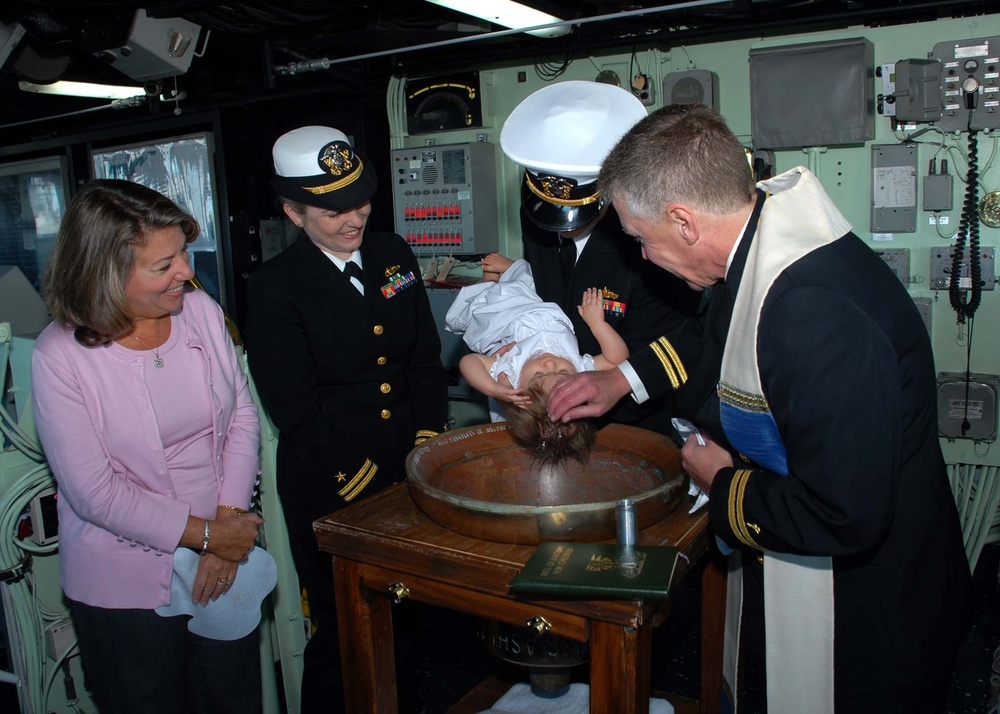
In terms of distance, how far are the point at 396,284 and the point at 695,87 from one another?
2383 mm

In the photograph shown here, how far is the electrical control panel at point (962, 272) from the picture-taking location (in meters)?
3.81

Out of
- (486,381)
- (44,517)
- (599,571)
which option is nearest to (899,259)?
(486,381)

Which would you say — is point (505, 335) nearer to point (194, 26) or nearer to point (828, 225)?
point (828, 225)

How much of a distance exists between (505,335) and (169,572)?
1133 mm

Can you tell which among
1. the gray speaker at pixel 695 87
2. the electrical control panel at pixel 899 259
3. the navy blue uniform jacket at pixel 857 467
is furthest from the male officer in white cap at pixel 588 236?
the electrical control panel at pixel 899 259

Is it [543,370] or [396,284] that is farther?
[396,284]

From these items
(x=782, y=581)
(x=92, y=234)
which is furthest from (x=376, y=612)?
(x=92, y=234)

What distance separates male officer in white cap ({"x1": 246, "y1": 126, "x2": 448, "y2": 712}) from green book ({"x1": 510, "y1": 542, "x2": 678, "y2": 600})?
3.05ft

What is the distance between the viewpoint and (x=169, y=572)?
196 cm

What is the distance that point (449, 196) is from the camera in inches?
192

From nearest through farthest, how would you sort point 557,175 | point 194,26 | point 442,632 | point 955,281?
1. point 557,175
2. point 442,632
3. point 955,281
4. point 194,26

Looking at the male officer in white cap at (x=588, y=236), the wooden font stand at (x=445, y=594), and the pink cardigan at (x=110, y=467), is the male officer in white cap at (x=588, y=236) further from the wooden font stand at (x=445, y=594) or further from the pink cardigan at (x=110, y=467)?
the pink cardigan at (x=110, y=467)

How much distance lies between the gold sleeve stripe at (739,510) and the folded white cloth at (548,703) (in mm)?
1223

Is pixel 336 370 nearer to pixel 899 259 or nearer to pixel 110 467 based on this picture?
pixel 110 467
